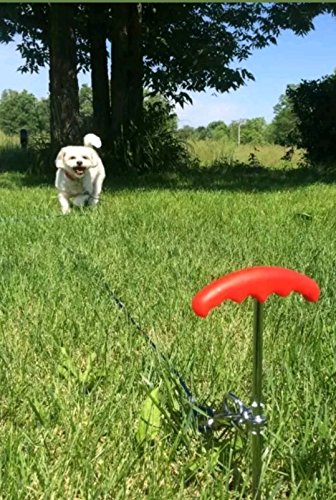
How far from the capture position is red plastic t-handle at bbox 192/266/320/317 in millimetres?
742

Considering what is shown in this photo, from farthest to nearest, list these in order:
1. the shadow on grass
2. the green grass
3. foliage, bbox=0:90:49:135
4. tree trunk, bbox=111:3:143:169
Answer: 1. foliage, bbox=0:90:49:135
2. tree trunk, bbox=111:3:143:169
3. the shadow on grass
4. the green grass

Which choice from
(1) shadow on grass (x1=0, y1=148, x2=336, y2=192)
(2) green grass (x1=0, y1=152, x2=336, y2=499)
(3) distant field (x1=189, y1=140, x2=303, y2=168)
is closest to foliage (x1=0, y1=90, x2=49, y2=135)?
(3) distant field (x1=189, y1=140, x2=303, y2=168)

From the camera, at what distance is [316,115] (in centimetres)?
1161

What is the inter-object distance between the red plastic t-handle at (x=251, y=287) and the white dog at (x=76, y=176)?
4.08 metres

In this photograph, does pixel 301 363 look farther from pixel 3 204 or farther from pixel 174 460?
pixel 3 204

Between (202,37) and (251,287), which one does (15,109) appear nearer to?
(202,37)

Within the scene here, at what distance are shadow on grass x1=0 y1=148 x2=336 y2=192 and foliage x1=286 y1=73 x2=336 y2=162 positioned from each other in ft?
4.86

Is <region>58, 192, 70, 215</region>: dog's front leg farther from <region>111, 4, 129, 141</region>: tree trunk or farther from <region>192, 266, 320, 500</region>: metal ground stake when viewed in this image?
<region>111, 4, 129, 141</region>: tree trunk

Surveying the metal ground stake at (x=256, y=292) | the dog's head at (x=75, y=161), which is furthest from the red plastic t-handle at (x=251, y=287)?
the dog's head at (x=75, y=161)

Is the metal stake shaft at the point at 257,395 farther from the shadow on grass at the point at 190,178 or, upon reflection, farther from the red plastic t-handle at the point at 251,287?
the shadow on grass at the point at 190,178

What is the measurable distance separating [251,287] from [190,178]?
810 cm

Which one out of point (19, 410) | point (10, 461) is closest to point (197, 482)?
point (10, 461)

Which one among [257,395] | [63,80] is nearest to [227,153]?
[63,80]

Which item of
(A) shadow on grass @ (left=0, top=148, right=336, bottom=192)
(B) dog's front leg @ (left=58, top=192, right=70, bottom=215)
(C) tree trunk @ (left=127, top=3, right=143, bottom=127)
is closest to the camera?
(B) dog's front leg @ (left=58, top=192, right=70, bottom=215)
